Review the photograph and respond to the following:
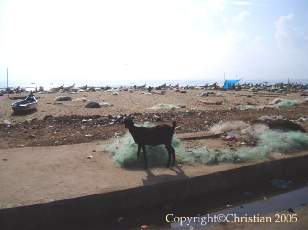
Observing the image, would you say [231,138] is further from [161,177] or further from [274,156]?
[161,177]

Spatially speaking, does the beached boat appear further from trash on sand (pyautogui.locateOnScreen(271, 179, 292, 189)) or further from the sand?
trash on sand (pyautogui.locateOnScreen(271, 179, 292, 189))

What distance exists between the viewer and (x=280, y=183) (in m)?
7.91

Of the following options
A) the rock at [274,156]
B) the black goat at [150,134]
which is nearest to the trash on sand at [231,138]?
the rock at [274,156]

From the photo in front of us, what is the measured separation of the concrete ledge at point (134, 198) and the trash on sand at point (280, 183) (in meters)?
0.17

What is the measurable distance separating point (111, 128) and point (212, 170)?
6.50 meters

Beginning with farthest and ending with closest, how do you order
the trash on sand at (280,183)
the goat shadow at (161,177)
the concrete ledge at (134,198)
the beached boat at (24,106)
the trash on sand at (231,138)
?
the beached boat at (24,106) → the trash on sand at (231,138) → the trash on sand at (280,183) → the goat shadow at (161,177) → the concrete ledge at (134,198)

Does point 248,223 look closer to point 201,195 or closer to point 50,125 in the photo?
point 201,195

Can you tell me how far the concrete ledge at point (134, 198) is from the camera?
5.45m

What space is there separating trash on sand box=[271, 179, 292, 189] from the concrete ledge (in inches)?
6.9

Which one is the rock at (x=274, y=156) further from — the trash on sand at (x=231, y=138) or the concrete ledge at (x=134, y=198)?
the trash on sand at (x=231, y=138)

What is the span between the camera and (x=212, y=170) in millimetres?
7289

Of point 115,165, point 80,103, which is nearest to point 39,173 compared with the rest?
point 115,165

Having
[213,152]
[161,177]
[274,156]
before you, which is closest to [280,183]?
[274,156]

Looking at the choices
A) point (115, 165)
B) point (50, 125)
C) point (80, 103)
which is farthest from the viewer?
point (80, 103)
